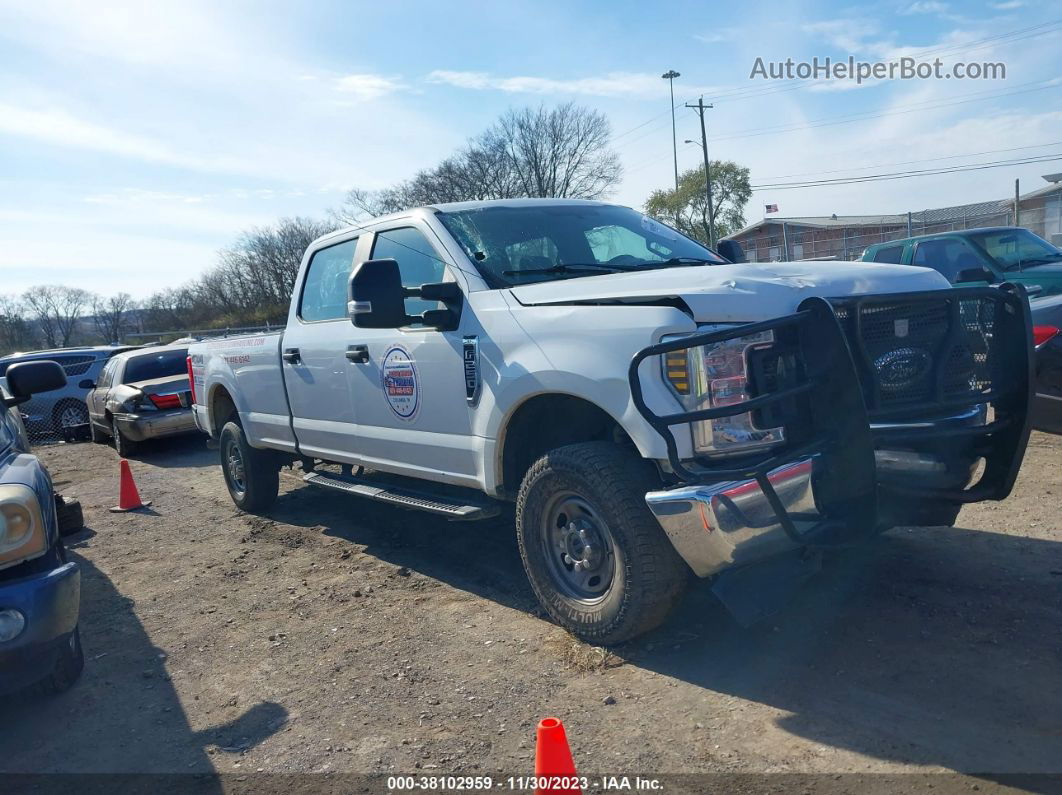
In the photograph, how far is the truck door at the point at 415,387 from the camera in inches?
172

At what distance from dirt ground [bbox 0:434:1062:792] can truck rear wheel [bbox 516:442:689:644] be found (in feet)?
0.75

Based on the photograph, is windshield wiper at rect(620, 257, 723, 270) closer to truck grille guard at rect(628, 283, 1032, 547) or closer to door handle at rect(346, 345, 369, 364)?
truck grille guard at rect(628, 283, 1032, 547)

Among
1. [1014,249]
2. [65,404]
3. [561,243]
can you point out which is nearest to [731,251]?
[561,243]

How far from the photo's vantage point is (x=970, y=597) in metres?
3.95

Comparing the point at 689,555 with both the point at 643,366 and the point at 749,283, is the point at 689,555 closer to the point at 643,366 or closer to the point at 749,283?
the point at 643,366

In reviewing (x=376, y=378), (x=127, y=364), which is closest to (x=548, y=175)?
(x=127, y=364)

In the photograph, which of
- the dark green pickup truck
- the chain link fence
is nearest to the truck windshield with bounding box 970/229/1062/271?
the dark green pickup truck

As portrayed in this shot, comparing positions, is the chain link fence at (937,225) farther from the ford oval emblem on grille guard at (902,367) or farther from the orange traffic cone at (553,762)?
the orange traffic cone at (553,762)

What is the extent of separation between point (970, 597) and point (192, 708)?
358 cm

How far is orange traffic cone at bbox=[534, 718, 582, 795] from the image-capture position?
92.4 inches

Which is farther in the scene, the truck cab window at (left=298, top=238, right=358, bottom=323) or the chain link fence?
the chain link fence

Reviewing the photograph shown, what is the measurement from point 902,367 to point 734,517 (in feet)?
3.35

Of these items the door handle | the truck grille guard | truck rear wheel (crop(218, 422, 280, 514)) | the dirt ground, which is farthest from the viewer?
truck rear wheel (crop(218, 422, 280, 514))

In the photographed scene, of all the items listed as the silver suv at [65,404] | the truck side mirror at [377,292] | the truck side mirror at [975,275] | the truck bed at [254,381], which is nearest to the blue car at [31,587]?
the truck side mirror at [377,292]
